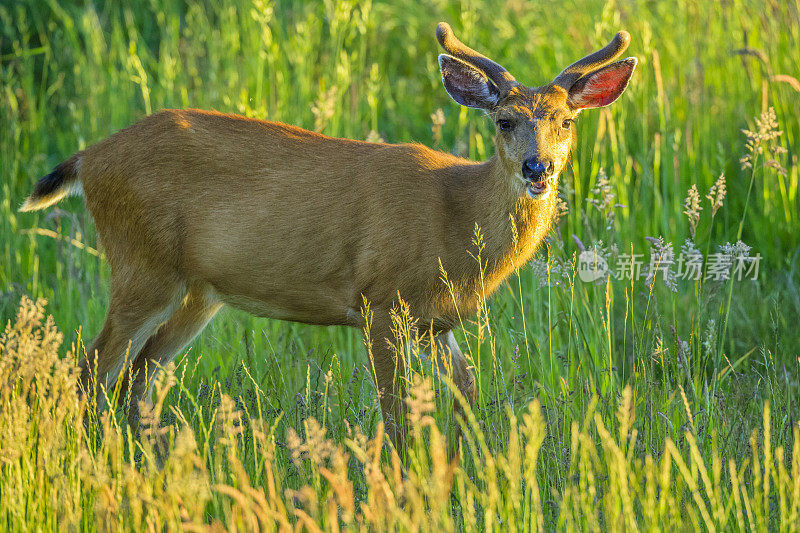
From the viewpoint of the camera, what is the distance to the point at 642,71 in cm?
611

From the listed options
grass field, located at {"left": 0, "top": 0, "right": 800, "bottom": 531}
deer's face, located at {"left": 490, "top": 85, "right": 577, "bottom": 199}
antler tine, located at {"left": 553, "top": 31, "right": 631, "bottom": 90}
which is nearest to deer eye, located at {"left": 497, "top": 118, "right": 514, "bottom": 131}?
deer's face, located at {"left": 490, "top": 85, "right": 577, "bottom": 199}

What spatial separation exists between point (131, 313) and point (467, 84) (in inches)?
69.0

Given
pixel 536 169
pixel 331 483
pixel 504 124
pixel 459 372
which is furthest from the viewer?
pixel 459 372

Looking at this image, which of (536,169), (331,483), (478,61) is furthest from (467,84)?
(331,483)

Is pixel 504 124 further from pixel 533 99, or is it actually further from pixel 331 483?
pixel 331 483

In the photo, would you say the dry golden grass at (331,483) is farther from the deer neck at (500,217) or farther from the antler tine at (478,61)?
the antler tine at (478,61)

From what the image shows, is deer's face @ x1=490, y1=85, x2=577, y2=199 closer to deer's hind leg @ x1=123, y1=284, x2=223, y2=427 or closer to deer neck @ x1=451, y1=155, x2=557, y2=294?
deer neck @ x1=451, y1=155, x2=557, y2=294

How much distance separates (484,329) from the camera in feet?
14.4

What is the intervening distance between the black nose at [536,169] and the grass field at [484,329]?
30cm

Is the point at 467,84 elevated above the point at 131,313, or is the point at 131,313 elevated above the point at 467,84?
the point at 467,84

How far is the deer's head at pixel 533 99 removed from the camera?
3891 mm

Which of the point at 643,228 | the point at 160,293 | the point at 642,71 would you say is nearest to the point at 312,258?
the point at 160,293

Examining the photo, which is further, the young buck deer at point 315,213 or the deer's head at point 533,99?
the young buck deer at point 315,213

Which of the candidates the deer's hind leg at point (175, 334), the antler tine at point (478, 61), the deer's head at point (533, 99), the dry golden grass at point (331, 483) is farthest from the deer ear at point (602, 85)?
the deer's hind leg at point (175, 334)
